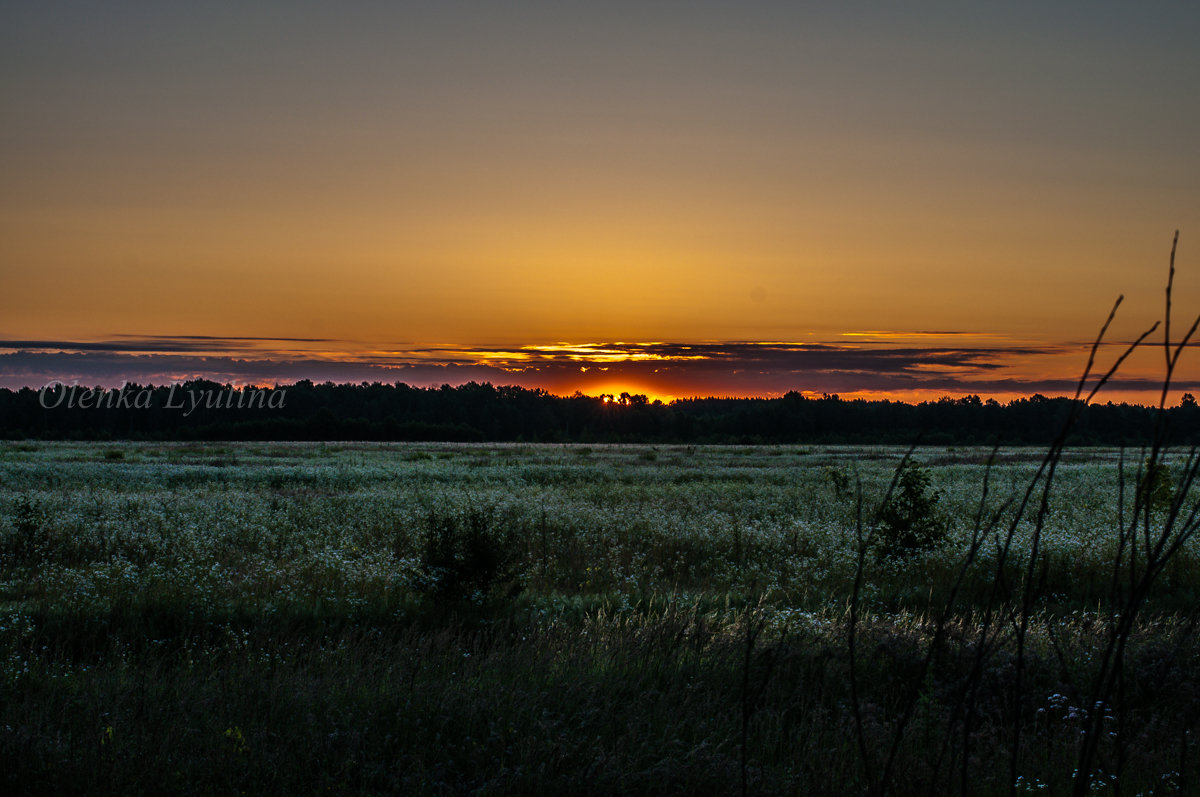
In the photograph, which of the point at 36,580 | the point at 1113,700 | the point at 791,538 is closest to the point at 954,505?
the point at 791,538

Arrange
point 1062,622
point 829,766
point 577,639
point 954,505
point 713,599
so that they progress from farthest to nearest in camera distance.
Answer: point 954,505
point 713,599
point 1062,622
point 577,639
point 829,766

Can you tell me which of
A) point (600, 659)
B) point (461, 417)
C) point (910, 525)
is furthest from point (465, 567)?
point (461, 417)

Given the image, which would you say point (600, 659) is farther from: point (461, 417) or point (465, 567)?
point (461, 417)

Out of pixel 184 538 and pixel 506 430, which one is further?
pixel 506 430

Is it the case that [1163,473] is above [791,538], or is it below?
above

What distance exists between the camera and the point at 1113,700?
6.80 m

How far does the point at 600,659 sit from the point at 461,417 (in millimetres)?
124709

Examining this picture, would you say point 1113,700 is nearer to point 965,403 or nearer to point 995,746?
point 995,746

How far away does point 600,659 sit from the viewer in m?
6.82

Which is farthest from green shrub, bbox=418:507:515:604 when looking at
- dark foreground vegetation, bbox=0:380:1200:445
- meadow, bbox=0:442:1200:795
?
dark foreground vegetation, bbox=0:380:1200:445

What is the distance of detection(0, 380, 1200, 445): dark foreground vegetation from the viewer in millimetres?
109125

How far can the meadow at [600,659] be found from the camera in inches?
182

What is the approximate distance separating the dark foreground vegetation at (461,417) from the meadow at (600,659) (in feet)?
311

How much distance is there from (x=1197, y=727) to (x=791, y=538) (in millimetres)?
10183
